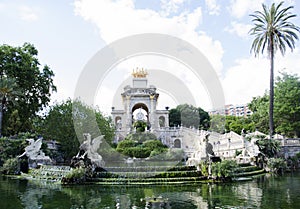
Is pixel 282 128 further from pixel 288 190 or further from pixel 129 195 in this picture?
pixel 129 195

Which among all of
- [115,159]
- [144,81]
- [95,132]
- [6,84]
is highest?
[144,81]

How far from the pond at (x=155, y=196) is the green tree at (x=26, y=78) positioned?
58.1 feet

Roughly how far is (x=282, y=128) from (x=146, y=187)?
22.8 meters

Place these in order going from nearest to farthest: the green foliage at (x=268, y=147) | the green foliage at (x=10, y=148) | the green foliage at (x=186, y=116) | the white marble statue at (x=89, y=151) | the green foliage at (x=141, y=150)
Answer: the white marble statue at (x=89, y=151), the green foliage at (x=268, y=147), the green foliage at (x=10, y=148), the green foliage at (x=141, y=150), the green foliage at (x=186, y=116)

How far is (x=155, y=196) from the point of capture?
1253 centimetres

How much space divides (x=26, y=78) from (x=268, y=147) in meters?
26.8

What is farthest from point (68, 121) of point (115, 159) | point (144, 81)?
point (144, 81)

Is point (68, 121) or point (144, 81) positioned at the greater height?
point (144, 81)

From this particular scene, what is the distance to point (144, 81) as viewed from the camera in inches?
2987

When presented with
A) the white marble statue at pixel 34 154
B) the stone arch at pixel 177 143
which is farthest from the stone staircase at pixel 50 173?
the stone arch at pixel 177 143

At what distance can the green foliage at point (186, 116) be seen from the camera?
253 ft

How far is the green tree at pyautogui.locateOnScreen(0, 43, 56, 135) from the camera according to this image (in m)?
30.6

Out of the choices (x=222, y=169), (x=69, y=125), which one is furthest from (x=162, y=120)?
(x=222, y=169)

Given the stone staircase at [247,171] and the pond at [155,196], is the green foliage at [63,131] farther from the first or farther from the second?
the stone staircase at [247,171]
